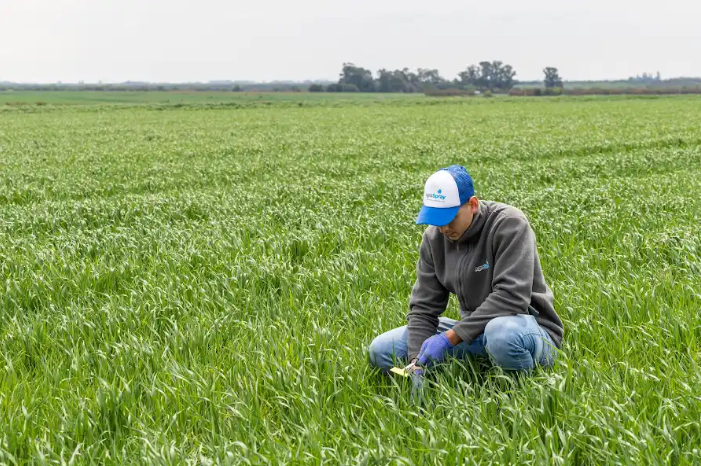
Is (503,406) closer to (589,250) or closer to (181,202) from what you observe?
(589,250)

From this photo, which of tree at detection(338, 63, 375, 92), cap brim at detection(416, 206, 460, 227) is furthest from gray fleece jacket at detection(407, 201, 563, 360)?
tree at detection(338, 63, 375, 92)

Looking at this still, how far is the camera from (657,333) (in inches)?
171

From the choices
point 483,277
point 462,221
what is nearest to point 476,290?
point 483,277

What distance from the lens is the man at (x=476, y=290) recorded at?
396 cm

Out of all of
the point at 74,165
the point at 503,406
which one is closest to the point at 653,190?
the point at 503,406

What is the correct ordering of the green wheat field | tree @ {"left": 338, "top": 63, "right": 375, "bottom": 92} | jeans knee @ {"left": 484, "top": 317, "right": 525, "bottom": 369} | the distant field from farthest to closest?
tree @ {"left": 338, "top": 63, "right": 375, "bottom": 92} < the distant field < jeans knee @ {"left": 484, "top": 317, "right": 525, "bottom": 369} < the green wheat field

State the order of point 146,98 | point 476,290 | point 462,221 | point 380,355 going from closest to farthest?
point 462,221 → point 380,355 → point 476,290 → point 146,98

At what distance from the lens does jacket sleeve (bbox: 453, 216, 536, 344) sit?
4008 mm

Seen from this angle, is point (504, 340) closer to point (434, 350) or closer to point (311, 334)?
point (434, 350)

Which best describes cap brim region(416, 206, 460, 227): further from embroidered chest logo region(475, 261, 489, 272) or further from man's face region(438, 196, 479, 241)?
embroidered chest logo region(475, 261, 489, 272)

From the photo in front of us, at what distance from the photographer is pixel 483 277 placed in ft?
14.1

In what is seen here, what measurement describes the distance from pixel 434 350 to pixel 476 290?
614 millimetres

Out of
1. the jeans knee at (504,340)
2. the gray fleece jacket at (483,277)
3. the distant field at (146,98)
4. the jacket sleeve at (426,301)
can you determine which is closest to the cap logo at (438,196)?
the gray fleece jacket at (483,277)

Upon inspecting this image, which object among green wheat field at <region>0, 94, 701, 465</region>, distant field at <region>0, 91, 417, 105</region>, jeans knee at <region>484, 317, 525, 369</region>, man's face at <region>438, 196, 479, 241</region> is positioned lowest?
green wheat field at <region>0, 94, 701, 465</region>
